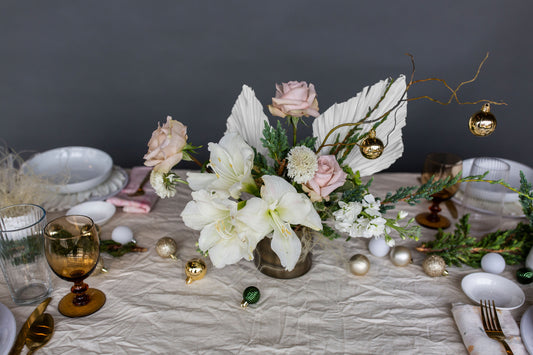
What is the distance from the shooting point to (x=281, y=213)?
0.69 metres

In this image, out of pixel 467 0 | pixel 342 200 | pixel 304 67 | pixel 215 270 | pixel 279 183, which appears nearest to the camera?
pixel 279 183

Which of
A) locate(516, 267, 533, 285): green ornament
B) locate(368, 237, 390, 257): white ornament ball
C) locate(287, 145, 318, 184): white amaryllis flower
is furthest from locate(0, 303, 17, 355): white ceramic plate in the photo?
locate(516, 267, 533, 285): green ornament

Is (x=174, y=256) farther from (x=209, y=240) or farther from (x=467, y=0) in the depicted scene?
(x=467, y=0)

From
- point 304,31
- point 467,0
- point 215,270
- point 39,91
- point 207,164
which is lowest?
point 215,270

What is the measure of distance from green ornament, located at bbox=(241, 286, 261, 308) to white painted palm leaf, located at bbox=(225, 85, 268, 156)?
29cm

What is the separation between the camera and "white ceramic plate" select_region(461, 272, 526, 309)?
854 millimetres

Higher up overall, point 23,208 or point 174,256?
point 23,208

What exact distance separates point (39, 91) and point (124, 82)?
47cm

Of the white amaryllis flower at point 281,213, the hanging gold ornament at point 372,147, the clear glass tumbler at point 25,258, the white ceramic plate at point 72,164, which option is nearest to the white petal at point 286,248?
the white amaryllis flower at point 281,213

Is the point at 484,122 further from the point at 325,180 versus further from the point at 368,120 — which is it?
the point at 325,180

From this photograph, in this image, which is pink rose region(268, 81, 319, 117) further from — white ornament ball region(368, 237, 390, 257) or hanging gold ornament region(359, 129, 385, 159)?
white ornament ball region(368, 237, 390, 257)

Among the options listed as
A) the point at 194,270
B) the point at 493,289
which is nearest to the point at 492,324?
the point at 493,289

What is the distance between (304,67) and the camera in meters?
2.09

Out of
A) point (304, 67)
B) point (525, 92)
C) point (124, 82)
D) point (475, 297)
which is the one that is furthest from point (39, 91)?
point (525, 92)
